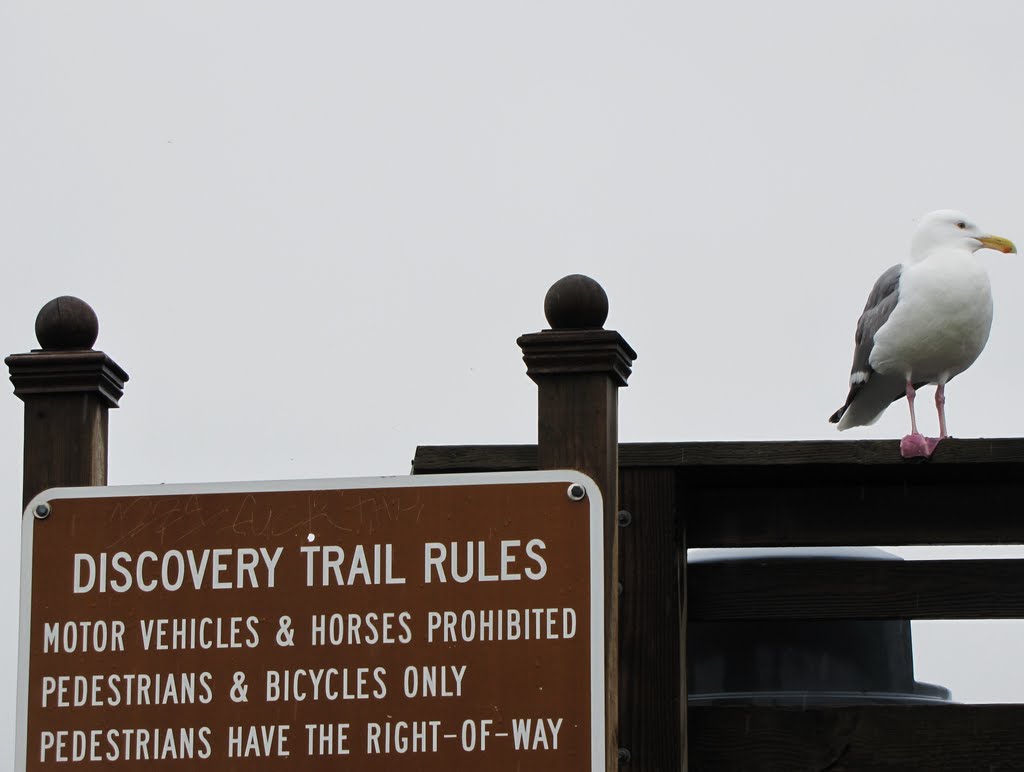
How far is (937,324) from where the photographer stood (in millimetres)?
5863

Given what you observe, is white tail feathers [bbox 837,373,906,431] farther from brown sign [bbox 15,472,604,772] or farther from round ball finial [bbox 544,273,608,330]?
brown sign [bbox 15,472,604,772]

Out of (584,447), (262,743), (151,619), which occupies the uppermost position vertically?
(584,447)

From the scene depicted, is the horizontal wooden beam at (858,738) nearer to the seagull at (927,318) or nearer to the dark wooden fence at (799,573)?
the dark wooden fence at (799,573)

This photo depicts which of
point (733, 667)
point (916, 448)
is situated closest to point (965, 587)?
point (916, 448)

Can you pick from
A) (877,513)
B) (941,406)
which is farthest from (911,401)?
(877,513)

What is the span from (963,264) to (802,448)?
2571 mm

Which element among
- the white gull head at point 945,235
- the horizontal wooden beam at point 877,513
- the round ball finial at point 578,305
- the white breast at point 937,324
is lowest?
the horizontal wooden beam at point 877,513

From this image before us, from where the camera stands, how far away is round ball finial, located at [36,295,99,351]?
10.6 ft

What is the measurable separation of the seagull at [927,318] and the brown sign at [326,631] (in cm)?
309

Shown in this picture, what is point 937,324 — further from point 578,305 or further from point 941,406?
point 578,305

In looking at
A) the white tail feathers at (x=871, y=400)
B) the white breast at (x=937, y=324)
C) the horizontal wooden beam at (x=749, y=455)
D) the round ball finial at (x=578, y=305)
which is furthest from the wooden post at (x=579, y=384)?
the white tail feathers at (x=871, y=400)

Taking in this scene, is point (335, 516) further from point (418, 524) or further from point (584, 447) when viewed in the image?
point (584, 447)

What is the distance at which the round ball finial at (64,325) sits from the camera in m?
3.25

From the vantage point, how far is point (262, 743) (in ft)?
9.19
